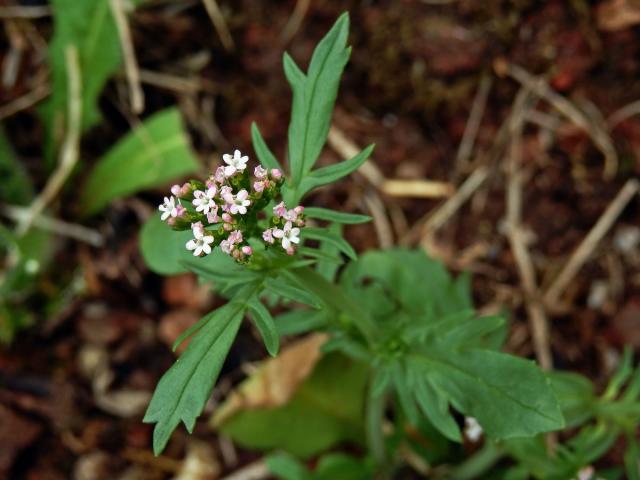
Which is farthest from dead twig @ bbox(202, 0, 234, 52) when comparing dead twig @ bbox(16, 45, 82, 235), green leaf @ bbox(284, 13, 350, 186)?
green leaf @ bbox(284, 13, 350, 186)

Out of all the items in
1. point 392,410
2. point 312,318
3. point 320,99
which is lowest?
point 392,410

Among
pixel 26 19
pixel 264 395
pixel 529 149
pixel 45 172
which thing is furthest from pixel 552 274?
pixel 26 19

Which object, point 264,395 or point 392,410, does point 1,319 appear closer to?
point 264,395

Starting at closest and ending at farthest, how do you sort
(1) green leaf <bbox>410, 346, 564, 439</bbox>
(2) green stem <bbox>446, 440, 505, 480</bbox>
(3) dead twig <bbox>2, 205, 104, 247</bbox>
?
(1) green leaf <bbox>410, 346, 564, 439</bbox>
(2) green stem <bbox>446, 440, 505, 480</bbox>
(3) dead twig <bbox>2, 205, 104, 247</bbox>

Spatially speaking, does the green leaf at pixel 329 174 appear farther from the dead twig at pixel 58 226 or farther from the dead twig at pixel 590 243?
the dead twig at pixel 58 226

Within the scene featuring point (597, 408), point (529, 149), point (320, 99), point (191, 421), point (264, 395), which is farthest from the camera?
point (529, 149)

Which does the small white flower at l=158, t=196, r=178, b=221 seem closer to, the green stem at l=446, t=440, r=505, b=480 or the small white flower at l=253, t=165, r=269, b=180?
the small white flower at l=253, t=165, r=269, b=180

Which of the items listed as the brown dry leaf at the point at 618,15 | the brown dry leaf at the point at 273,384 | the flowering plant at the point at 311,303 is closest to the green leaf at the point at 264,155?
the flowering plant at the point at 311,303
